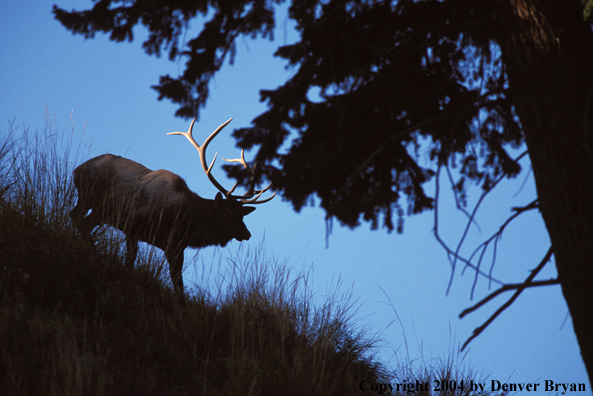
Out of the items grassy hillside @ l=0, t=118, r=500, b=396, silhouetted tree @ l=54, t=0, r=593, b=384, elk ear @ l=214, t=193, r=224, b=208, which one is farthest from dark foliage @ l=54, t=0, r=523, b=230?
elk ear @ l=214, t=193, r=224, b=208

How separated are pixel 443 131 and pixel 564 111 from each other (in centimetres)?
116

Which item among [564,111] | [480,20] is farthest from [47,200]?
[564,111]

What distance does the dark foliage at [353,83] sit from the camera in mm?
3660

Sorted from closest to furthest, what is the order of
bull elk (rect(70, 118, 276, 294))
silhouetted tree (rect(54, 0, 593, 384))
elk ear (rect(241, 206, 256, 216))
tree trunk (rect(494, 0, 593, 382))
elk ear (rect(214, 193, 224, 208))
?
tree trunk (rect(494, 0, 593, 382)), silhouetted tree (rect(54, 0, 593, 384)), bull elk (rect(70, 118, 276, 294)), elk ear (rect(214, 193, 224, 208)), elk ear (rect(241, 206, 256, 216))

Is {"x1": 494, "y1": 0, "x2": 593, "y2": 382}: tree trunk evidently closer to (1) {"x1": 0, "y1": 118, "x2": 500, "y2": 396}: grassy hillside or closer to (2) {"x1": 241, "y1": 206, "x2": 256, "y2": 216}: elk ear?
(1) {"x1": 0, "y1": 118, "x2": 500, "y2": 396}: grassy hillside

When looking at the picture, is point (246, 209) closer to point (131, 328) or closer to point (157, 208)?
point (157, 208)

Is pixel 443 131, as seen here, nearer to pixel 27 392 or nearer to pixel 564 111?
pixel 564 111

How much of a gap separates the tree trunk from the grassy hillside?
212 cm

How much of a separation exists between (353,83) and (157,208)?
385 centimetres

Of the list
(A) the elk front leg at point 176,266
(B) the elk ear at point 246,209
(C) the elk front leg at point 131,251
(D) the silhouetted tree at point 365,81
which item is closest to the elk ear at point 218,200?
(B) the elk ear at point 246,209

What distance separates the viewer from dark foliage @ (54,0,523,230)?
12.0 ft

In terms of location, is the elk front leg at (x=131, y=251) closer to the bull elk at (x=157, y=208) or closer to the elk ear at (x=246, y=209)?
the bull elk at (x=157, y=208)

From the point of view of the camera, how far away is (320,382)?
3.87m

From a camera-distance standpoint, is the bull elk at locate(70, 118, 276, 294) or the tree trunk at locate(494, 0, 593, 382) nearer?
the tree trunk at locate(494, 0, 593, 382)
